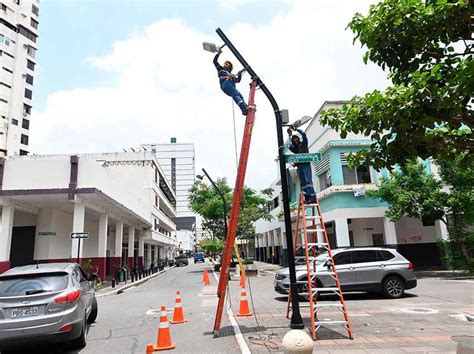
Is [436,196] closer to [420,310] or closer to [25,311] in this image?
[420,310]

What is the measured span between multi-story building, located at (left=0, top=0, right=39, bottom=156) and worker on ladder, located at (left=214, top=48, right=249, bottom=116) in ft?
181

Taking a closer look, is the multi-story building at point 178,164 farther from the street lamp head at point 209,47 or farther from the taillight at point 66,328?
the taillight at point 66,328

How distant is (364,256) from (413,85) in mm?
9424

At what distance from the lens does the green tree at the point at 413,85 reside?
5.15m

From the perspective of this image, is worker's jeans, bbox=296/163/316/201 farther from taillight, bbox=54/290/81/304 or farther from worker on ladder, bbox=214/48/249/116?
taillight, bbox=54/290/81/304

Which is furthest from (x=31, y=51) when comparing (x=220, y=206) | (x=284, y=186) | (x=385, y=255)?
(x=284, y=186)

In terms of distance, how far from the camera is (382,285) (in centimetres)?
1306

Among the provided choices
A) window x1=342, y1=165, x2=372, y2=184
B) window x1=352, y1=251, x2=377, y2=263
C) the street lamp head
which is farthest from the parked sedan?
window x1=342, y1=165, x2=372, y2=184

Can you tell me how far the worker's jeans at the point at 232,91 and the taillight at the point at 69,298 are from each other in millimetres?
5188

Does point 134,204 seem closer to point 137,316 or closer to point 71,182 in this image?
point 71,182

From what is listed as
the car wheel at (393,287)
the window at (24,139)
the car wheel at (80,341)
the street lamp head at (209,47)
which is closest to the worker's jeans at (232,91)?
the street lamp head at (209,47)

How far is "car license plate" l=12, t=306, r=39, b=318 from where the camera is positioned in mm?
6735

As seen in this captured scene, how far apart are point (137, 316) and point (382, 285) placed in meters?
8.35

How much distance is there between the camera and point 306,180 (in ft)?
27.6
